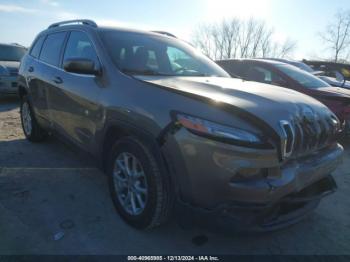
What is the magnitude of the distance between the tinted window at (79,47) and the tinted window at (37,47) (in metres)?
1.14

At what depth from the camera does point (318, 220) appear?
3.05 meters

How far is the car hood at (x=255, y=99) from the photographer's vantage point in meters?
2.17

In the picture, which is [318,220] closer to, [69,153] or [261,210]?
[261,210]

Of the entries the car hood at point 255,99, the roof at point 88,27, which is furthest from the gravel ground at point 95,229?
the roof at point 88,27

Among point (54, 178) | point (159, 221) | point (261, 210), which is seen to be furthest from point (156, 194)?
point (54, 178)

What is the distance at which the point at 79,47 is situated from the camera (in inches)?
137

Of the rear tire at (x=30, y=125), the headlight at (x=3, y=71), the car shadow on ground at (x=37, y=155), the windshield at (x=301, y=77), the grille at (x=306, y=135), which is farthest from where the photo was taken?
the headlight at (x=3, y=71)

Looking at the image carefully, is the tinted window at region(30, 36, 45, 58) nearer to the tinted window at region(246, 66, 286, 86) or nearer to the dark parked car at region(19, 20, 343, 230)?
the dark parked car at region(19, 20, 343, 230)

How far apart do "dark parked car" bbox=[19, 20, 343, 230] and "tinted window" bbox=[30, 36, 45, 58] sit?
1.42 metres

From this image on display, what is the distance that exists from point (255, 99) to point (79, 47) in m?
2.18

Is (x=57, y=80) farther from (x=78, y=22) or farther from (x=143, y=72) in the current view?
(x=143, y=72)

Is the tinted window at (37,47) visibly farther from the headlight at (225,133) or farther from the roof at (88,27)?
the headlight at (225,133)

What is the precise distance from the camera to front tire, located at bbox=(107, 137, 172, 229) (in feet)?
7.66

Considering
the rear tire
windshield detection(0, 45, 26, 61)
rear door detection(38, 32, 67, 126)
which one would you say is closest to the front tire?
rear door detection(38, 32, 67, 126)
